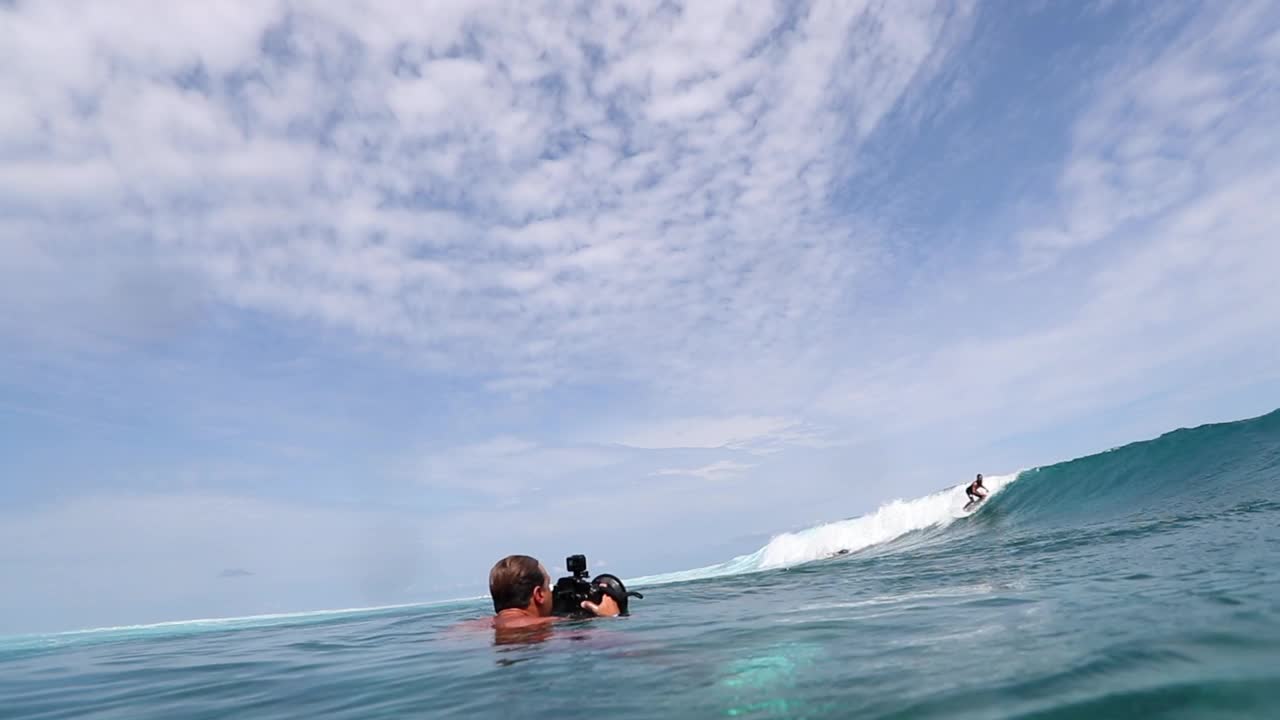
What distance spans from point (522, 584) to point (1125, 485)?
62.7 ft

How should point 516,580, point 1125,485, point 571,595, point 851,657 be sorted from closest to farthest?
point 851,657
point 516,580
point 571,595
point 1125,485

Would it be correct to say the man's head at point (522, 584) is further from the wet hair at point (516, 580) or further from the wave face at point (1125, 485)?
the wave face at point (1125, 485)

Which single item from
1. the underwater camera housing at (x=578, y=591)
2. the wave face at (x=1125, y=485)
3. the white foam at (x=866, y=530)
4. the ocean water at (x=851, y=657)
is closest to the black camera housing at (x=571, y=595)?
the underwater camera housing at (x=578, y=591)

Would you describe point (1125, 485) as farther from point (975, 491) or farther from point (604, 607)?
point (604, 607)

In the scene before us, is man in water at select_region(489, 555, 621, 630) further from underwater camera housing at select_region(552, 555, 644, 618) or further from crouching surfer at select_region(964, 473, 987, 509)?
crouching surfer at select_region(964, 473, 987, 509)

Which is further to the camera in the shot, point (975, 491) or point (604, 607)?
point (975, 491)

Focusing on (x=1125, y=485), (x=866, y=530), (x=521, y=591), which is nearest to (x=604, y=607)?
(x=521, y=591)

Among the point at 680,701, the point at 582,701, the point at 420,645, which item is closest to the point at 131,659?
the point at 420,645

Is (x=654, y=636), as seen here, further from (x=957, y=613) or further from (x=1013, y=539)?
(x=1013, y=539)

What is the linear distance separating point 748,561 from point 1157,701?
125 ft

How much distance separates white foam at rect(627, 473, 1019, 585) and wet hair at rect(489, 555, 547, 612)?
17.6 meters

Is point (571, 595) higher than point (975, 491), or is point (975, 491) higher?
point (975, 491)

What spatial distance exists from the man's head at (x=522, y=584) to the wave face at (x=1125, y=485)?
11.7 metres

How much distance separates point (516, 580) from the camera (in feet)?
22.9
